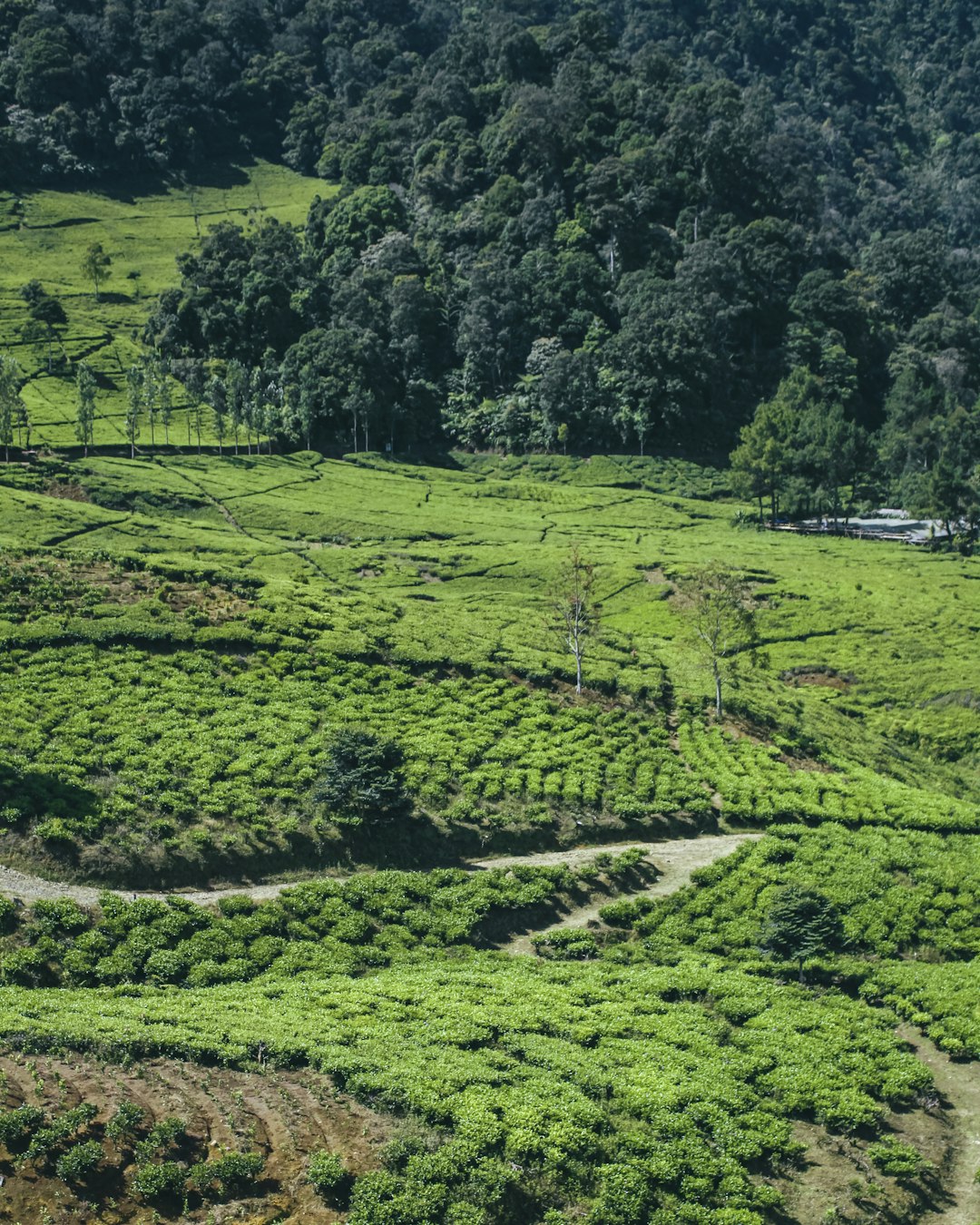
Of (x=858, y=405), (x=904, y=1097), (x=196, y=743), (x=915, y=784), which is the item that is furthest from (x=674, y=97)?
(x=904, y=1097)

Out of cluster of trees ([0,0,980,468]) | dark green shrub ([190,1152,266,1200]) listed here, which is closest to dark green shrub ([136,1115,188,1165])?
dark green shrub ([190,1152,266,1200])

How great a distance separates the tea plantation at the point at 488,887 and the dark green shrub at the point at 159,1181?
0.06 metres

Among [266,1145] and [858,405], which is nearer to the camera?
[266,1145]

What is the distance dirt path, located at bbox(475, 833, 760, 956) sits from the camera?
41281 millimetres

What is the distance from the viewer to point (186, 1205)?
23484mm

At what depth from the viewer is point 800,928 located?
39125mm

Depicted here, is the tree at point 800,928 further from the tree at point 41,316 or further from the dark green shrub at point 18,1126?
the tree at point 41,316

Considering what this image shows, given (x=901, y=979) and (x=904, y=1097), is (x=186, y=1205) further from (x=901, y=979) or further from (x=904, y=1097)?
(x=901, y=979)

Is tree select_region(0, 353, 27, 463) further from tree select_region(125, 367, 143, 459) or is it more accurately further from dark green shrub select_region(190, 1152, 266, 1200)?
dark green shrub select_region(190, 1152, 266, 1200)

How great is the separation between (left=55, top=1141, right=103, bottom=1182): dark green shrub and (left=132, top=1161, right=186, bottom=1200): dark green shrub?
0.93 metres

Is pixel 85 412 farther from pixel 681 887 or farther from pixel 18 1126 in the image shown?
pixel 18 1126

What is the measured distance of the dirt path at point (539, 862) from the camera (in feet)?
122

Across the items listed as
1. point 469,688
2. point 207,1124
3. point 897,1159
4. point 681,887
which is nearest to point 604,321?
point 469,688

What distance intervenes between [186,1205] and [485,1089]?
311 inches
